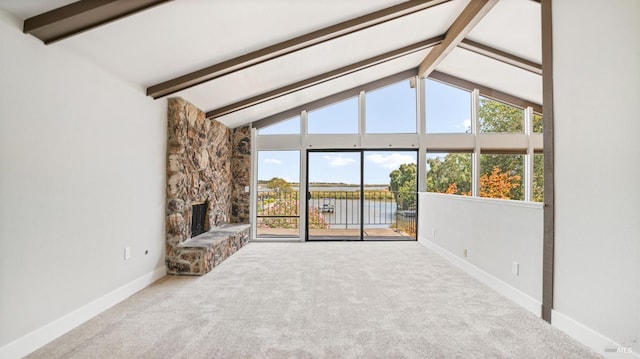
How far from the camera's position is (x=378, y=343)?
2088mm

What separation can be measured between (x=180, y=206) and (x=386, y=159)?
161 inches

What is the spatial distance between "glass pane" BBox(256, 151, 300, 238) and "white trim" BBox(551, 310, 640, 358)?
4.49 meters

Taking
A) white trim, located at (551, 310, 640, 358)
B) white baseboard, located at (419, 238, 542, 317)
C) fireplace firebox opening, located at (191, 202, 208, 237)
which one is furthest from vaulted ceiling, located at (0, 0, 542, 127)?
white trim, located at (551, 310, 640, 358)

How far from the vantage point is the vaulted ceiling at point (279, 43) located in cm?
216

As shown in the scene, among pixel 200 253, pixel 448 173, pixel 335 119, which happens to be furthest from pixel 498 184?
pixel 200 253

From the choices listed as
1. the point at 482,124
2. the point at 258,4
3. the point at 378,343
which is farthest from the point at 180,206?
the point at 482,124

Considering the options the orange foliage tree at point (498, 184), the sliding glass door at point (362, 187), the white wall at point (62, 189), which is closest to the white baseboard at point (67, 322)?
the white wall at point (62, 189)

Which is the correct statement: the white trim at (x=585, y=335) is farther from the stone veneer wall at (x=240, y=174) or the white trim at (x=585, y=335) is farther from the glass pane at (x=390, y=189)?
the stone veneer wall at (x=240, y=174)

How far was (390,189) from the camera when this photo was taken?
615 cm

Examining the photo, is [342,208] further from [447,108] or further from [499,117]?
[499,117]

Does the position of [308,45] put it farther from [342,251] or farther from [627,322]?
[627,322]

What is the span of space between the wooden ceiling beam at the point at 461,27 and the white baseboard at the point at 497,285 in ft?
10.7

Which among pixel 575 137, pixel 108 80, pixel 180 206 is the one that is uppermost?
pixel 108 80

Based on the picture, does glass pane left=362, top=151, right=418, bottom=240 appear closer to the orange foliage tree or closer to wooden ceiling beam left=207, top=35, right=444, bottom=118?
the orange foliage tree
